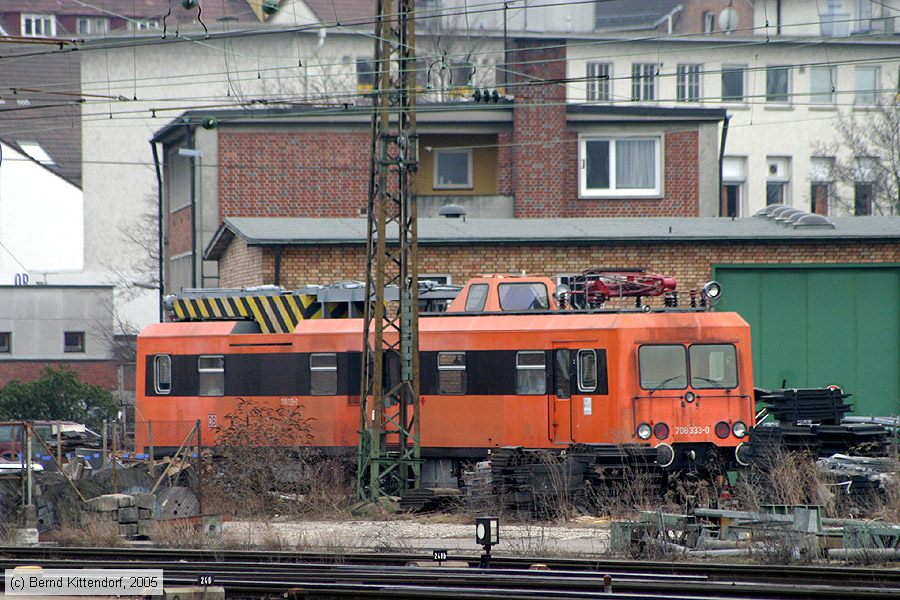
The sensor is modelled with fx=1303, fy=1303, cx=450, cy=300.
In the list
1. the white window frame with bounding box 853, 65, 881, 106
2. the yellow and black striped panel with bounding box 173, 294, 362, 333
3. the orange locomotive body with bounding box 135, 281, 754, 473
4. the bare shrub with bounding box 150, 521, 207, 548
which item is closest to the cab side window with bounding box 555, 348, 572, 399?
the orange locomotive body with bounding box 135, 281, 754, 473

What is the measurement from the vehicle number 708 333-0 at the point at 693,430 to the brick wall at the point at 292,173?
67.2ft

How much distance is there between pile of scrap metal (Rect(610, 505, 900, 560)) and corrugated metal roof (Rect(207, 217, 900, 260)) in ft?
46.2

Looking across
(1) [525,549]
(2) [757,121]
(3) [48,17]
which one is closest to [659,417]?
(1) [525,549]

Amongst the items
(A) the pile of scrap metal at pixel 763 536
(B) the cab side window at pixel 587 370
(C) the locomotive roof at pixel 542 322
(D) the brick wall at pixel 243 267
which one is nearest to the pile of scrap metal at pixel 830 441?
(C) the locomotive roof at pixel 542 322

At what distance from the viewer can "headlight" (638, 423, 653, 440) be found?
20734mm

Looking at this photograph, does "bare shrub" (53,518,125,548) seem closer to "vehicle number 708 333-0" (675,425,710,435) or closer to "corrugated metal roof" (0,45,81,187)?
"vehicle number 708 333-0" (675,425,710,435)

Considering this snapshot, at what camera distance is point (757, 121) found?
63406 millimetres

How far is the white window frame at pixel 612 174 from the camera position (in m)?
40.6

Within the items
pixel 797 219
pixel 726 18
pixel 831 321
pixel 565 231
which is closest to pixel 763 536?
pixel 831 321

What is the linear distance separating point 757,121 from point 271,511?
4735 centimetres

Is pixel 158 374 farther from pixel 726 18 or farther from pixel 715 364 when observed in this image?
pixel 726 18

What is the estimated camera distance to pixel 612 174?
1628 inches

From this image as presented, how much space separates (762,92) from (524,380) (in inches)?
1815

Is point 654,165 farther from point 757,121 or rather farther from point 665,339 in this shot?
point 757,121
